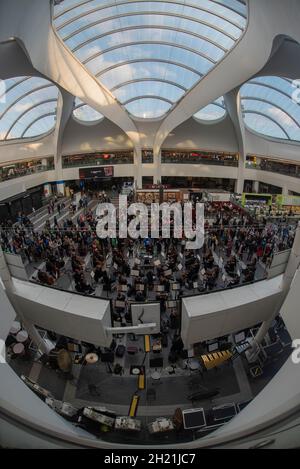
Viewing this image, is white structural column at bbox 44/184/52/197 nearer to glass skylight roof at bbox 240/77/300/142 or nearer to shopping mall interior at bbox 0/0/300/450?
shopping mall interior at bbox 0/0/300/450

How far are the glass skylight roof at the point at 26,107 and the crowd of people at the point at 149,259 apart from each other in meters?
11.4

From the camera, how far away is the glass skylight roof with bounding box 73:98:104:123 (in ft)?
91.9

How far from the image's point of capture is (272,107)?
2548 centimetres

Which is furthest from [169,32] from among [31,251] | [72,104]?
[31,251]

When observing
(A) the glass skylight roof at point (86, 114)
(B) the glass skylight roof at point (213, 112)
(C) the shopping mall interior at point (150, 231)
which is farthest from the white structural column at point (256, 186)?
(A) the glass skylight roof at point (86, 114)

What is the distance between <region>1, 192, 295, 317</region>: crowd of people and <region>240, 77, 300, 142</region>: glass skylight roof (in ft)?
42.4

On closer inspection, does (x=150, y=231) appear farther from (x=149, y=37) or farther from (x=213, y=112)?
(x=213, y=112)

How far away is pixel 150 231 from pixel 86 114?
67.0 feet

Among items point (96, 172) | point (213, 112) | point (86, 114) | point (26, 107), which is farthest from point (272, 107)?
point (26, 107)

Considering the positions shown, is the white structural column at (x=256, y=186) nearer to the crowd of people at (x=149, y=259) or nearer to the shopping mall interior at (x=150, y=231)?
the shopping mall interior at (x=150, y=231)

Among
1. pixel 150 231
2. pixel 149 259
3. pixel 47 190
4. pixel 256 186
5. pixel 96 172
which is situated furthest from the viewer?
pixel 96 172

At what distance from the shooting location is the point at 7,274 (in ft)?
23.7

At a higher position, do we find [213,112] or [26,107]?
[213,112]

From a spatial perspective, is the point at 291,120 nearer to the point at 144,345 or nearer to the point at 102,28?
the point at 102,28
